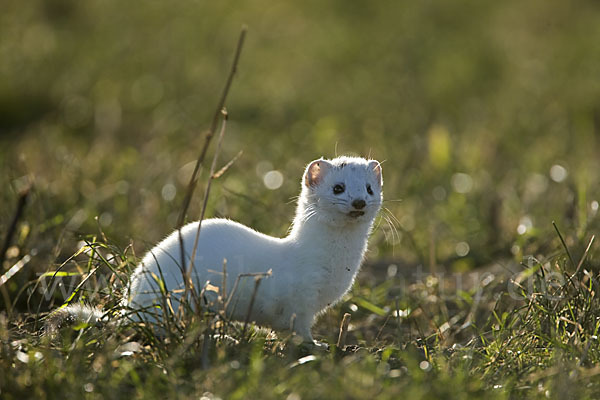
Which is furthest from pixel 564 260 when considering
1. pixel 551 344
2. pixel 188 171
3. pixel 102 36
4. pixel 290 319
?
pixel 102 36

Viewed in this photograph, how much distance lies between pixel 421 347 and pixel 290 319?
718 millimetres

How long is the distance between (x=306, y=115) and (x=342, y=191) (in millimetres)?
6052

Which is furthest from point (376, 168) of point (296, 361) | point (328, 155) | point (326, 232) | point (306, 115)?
point (306, 115)

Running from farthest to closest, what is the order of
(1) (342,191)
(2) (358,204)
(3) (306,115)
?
(3) (306,115)
(1) (342,191)
(2) (358,204)

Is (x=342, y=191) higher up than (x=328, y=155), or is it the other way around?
(x=342, y=191)

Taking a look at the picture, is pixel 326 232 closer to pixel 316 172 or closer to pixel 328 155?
pixel 316 172

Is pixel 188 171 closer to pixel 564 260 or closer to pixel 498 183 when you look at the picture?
pixel 498 183

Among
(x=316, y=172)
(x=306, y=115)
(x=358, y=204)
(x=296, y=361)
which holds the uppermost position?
(x=316, y=172)

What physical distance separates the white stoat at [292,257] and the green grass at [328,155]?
177mm

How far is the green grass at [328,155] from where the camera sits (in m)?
3.81

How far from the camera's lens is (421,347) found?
4.50 meters

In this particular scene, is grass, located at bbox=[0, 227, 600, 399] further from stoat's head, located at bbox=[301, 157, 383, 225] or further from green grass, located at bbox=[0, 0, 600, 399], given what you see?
stoat's head, located at bbox=[301, 157, 383, 225]

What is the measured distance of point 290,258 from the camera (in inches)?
177

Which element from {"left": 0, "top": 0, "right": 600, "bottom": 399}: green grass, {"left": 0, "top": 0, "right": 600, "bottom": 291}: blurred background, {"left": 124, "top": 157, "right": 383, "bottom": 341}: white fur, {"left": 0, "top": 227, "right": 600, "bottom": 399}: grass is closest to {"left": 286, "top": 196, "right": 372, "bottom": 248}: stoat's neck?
{"left": 124, "top": 157, "right": 383, "bottom": 341}: white fur
